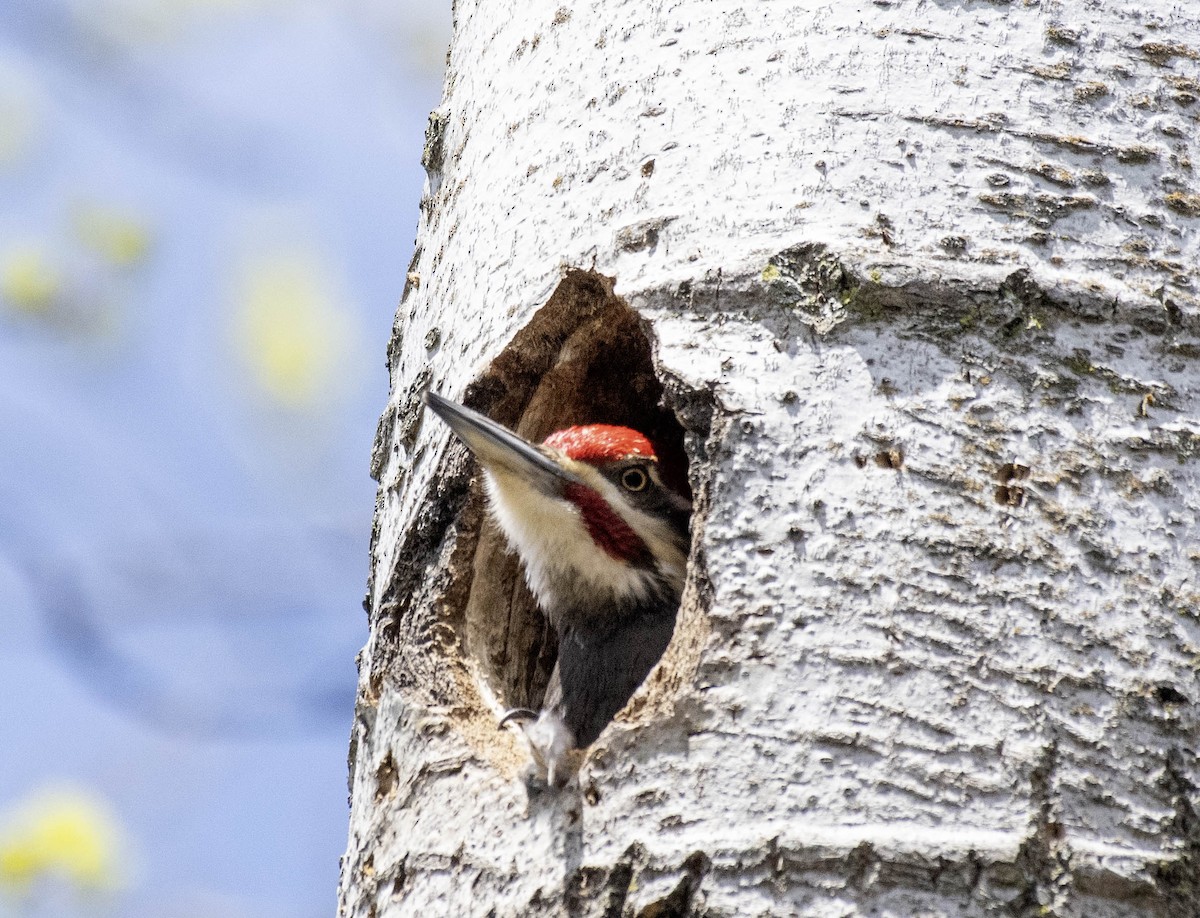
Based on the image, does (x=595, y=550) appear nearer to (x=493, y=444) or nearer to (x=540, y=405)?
(x=540, y=405)

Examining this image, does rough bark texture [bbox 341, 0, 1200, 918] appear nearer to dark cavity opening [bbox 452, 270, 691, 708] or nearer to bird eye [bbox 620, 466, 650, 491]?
dark cavity opening [bbox 452, 270, 691, 708]

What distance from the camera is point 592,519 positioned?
395 centimetres

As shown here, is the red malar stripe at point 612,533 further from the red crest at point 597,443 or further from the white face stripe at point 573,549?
the red crest at point 597,443

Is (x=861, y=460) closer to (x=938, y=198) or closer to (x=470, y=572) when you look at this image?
(x=938, y=198)

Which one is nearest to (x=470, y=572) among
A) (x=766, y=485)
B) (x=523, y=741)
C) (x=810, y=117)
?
(x=523, y=741)

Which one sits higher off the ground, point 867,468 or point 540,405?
point 540,405

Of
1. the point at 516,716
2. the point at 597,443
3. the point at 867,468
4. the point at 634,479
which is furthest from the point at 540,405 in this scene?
the point at 867,468

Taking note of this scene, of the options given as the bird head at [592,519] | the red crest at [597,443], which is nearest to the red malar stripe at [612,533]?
the bird head at [592,519]

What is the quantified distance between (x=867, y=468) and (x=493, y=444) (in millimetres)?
1014

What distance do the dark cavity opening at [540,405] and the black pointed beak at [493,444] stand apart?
67 mm

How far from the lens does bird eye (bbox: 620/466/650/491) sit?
3902 mm

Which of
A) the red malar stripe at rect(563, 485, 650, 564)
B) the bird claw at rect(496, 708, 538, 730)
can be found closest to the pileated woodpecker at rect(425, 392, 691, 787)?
the red malar stripe at rect(563, 485, 650, 564)

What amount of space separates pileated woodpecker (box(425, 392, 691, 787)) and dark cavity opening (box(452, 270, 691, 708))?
58 mm

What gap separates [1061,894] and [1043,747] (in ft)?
0.67
